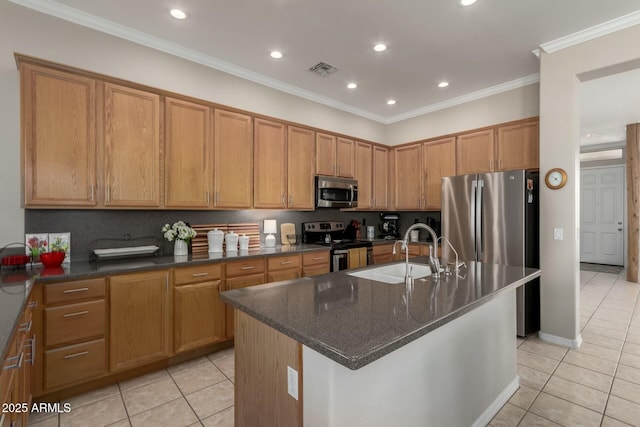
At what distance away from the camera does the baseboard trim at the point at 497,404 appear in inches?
76.1

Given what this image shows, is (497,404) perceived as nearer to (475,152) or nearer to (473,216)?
(473,216)

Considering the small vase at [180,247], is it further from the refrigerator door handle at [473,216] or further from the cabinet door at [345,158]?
the refrigerator door handle at [473,216]

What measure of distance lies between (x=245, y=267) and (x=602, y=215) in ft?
28.3

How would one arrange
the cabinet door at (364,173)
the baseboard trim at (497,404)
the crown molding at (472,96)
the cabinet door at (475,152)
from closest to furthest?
the baseboard trim at (497,404), the crown molding at (472,96), the cabinet door at (475,152), the cabinet door at (364,173)

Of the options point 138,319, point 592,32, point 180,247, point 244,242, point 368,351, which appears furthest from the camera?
point 244,242

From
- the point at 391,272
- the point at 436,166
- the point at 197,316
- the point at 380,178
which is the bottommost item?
the point at 197,316

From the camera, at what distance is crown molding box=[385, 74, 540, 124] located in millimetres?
3754

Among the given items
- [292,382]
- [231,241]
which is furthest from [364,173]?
[292,382]

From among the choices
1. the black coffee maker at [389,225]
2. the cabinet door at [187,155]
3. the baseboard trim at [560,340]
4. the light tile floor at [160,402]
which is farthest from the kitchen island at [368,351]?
the black coffee maker at [389,225]

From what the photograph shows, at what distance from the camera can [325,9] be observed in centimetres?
252

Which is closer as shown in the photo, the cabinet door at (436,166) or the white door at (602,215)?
the cabinet door at (436,166)

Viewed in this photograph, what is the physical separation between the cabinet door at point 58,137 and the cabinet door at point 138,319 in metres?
0.77

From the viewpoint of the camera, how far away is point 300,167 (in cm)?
403

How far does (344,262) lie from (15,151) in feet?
11.0
